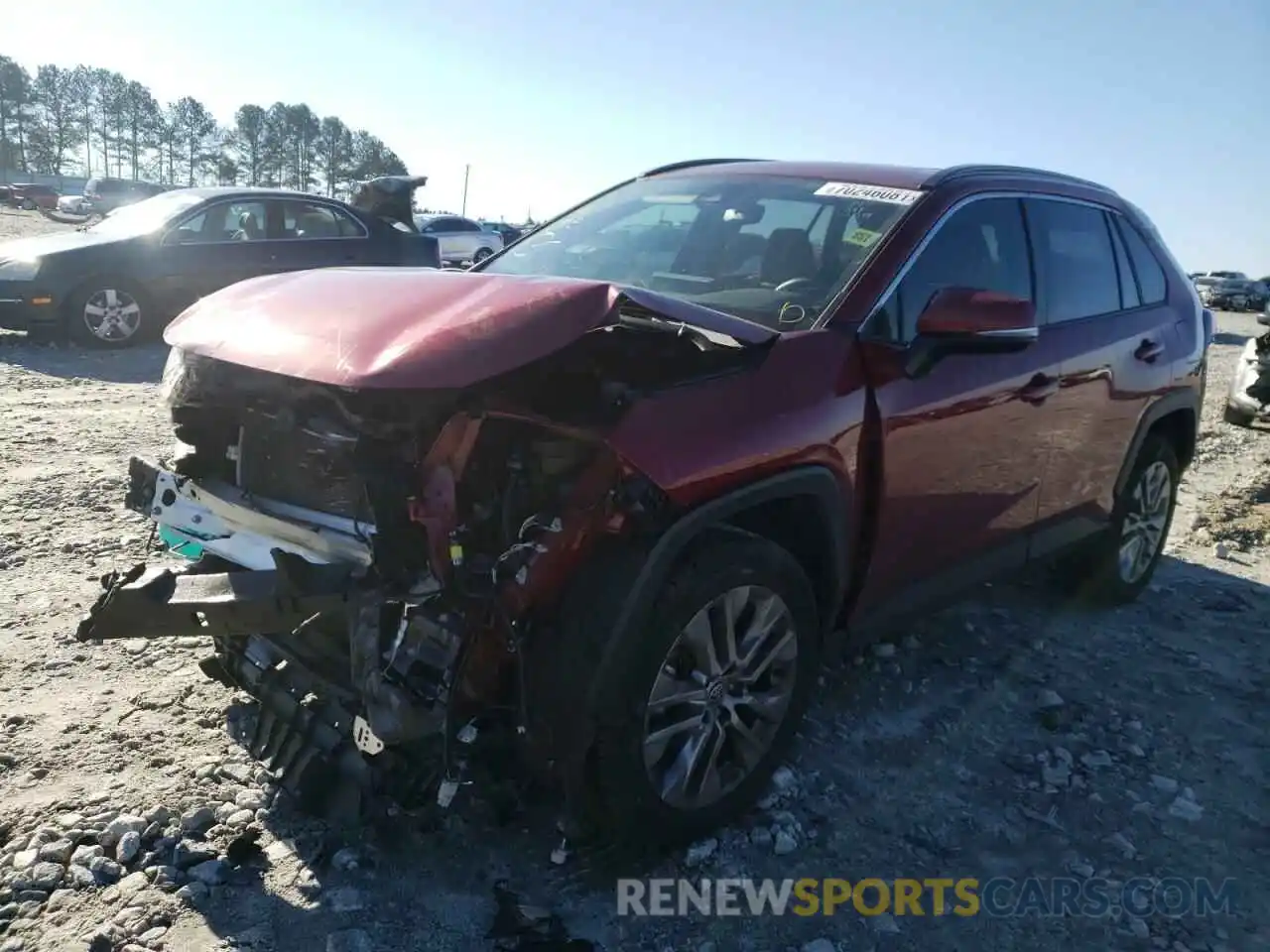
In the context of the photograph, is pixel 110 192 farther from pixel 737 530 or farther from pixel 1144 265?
pixel 737 530

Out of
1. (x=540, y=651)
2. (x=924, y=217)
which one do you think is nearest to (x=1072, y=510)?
(x=924, y=217)

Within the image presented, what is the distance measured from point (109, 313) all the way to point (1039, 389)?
8.85 metres

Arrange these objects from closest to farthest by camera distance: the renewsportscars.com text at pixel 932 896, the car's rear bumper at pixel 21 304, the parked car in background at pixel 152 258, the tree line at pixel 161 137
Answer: the renewsportscars.com text at pixel 932 896 → the car's rear bumper at pixel 21 304 → the parked car in background at pixel 152 258 → the tree line at pixel 161 137

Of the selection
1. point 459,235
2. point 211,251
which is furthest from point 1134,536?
point 459,235

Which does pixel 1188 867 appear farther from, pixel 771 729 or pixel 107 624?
pixel 107 624

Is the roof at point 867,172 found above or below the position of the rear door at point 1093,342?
above

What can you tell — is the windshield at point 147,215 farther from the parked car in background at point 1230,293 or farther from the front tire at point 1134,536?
the parked car in background at point 1230,293

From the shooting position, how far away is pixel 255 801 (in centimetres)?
291

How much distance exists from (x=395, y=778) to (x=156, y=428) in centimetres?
510

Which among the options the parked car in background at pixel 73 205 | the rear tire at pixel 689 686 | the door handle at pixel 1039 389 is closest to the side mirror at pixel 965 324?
the door handle at pixel 1039 389

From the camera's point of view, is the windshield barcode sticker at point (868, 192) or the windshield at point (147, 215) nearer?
the windshield barcode sticker at point (868, 192)

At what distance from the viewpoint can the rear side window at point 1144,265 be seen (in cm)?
475

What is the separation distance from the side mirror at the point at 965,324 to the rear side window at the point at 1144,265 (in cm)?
189

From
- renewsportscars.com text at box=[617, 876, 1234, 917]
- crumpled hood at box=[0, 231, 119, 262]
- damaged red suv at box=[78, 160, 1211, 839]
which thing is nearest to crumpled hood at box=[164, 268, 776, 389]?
damaged red suv at box=[78, 160, 1211, 839]
